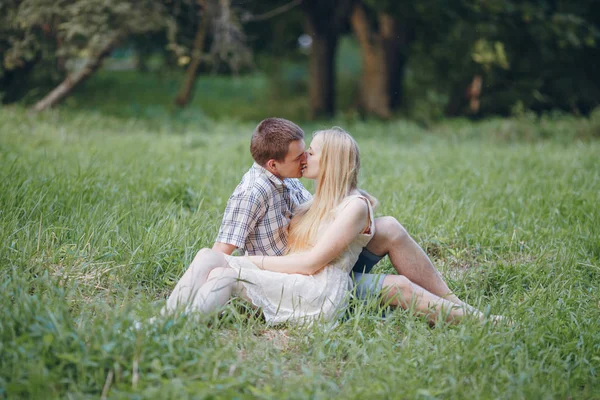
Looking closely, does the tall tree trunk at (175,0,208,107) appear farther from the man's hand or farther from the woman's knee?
the woman's knee

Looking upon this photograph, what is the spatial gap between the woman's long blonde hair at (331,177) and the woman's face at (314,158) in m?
0.02

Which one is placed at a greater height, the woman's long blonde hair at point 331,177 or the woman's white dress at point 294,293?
the woman's long blonde hair at point 331,177

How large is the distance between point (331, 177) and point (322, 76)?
11.7m

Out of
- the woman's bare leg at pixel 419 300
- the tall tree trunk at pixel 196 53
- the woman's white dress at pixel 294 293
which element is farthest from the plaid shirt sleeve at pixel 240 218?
the tall tree trunk at pixel 196 53

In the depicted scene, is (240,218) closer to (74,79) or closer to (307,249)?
(307,249)

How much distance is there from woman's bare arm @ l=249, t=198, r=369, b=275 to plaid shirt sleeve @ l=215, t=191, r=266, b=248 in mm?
266

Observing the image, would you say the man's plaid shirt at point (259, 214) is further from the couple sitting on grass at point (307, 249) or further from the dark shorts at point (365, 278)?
the dark shorts at point (365, 278)

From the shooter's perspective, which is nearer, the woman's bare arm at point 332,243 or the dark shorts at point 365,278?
the woman's bare arm at point 332,243

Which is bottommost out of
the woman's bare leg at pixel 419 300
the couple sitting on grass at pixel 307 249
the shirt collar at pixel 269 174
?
the woman's bare leg at pixel 419 300

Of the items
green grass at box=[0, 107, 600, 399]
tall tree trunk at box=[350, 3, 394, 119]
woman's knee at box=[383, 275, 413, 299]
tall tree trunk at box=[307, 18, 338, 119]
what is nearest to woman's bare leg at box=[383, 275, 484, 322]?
woman's knee at box=[383, 275, 413, 299]

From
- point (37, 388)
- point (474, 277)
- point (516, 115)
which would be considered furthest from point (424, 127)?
point (37, 388)

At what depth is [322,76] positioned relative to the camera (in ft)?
48.0

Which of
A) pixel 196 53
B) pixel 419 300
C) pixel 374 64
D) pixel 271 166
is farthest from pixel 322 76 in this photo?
pixel 419 300

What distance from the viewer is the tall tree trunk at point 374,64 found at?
13539 millimetres
